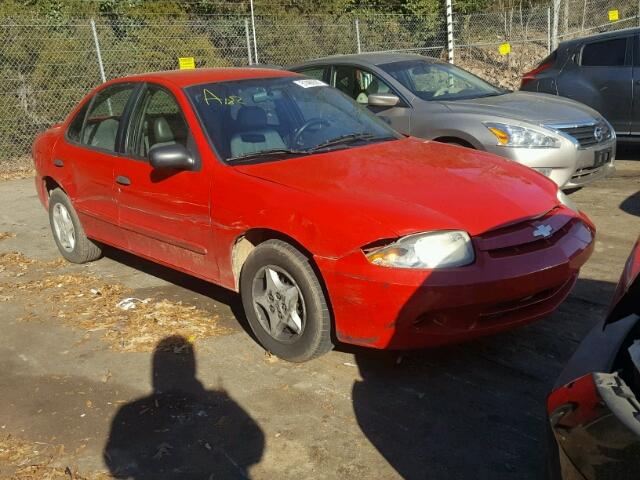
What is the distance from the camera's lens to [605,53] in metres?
9.30

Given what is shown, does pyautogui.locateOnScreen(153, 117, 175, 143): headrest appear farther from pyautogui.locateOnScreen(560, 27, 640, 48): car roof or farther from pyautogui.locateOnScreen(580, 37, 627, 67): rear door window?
pyautogui.locateOnScreen(560, 27, 640, 48): car roof

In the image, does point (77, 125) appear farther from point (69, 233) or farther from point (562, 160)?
point (562, 160)

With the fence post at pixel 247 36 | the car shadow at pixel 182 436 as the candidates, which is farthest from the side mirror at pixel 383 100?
the fence post at pixel 247 36

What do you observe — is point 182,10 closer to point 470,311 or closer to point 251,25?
point 251,25

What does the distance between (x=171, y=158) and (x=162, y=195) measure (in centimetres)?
40

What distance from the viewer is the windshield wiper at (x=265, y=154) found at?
4.29 meters

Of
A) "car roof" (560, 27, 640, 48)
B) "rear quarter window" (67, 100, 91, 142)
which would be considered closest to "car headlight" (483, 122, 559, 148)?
"car roof" (560, 27, 640, 48)

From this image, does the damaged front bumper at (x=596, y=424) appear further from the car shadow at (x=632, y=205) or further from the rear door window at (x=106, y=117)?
the car shadow at (x=632, y=205)

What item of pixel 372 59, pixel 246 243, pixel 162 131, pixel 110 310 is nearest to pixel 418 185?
pixel 246 243

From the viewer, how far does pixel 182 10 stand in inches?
767

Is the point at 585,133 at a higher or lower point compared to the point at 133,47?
lower

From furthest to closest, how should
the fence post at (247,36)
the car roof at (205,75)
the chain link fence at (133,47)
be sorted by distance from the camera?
the fence post at (247,36) < the chain link fence at (133,47) < the car roof at (205,75)

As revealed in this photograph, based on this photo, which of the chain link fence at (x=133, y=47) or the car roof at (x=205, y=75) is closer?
the car roof at (x=205, y=75)

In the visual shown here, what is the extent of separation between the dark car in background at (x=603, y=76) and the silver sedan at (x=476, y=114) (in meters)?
1.87
